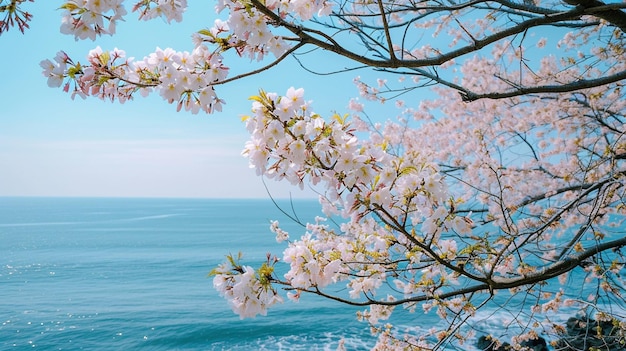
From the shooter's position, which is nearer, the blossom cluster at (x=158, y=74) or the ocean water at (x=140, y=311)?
the blossom cluster at (x=158, y=74)

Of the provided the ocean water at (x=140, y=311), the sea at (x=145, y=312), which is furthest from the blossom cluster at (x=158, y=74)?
the ocean water at (x=140, y=311)

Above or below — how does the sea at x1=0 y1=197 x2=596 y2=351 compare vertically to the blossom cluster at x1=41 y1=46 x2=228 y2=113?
below

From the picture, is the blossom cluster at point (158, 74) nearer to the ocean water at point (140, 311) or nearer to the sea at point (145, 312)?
the sea at point (145, 312)

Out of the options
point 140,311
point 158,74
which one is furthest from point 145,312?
point 158,74

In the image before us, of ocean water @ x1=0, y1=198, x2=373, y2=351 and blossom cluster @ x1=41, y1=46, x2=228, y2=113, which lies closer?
blossom cluster @ x1=41, y1=46, x2=228, y2=113

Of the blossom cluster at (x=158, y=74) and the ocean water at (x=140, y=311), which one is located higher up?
the blossom cluster at (x=158, y=74)

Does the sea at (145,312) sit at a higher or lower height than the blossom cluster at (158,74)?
lower

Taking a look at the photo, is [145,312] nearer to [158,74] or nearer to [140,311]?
[140,311]

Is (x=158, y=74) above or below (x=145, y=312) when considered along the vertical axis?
above

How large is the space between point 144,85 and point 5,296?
32.2 metres

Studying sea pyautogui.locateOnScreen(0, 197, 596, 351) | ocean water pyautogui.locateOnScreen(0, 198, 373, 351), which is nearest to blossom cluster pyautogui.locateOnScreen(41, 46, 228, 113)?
sea pyautogui.locateOnScreen(0, 197, 596, 351)

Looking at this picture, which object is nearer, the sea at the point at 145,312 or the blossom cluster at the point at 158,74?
the blossom cluster at the point at 158,74

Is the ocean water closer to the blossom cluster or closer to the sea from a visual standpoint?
the sea

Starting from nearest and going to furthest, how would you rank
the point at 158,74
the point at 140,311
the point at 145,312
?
the point at 158,74, the point at 145,312, the point at 140,311
